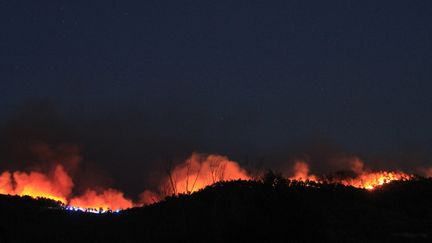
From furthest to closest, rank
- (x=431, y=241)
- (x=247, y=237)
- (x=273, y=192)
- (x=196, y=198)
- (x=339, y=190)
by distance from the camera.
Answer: (x=339, y=190)
(x=196, y=198)
(x=431, y=241)
(x=273, y=192)
(x=247, y=237)

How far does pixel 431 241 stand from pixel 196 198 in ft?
38.6

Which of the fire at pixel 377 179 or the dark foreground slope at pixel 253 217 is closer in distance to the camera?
the dark foreground slope at pixel 253 217

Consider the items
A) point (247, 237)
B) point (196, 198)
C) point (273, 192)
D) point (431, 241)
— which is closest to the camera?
point (247, 237)

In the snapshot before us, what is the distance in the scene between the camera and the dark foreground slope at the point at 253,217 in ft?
51.5

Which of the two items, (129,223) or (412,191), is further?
(412,191)

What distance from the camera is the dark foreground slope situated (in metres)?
15.7

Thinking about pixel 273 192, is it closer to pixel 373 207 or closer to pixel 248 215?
pixel 248 215

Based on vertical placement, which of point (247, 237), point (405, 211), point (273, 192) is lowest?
point (247, 237)

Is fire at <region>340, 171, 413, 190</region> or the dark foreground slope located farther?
fire at <region>340, 171, 413, 190</region>

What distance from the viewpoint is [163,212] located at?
26297 mm

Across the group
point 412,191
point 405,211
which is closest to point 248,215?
point 405,211

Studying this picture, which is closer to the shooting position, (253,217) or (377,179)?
(253,217)

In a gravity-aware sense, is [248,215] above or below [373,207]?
below

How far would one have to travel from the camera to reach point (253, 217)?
15.6 metres
